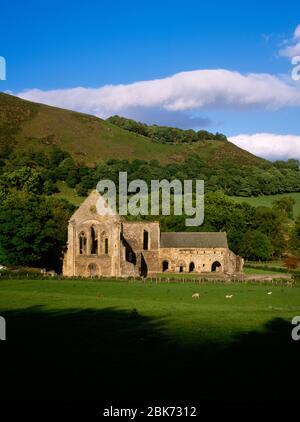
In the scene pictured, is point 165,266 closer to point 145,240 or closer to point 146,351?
point 145,240

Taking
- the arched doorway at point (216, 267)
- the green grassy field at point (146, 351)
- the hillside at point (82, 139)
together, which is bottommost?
the arched doorway at point (216, 267)

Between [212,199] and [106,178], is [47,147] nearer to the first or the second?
[106,178]

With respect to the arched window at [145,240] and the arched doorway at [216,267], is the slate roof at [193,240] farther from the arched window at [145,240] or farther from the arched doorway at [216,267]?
the arched doorway at [216,267]

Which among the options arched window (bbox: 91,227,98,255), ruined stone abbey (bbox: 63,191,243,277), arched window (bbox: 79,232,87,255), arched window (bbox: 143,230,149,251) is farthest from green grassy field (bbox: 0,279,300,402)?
arched window (bbox: 143,230,149,251)

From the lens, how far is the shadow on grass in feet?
42.3

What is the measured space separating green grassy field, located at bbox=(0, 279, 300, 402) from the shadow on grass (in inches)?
1.0

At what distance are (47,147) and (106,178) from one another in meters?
22.4

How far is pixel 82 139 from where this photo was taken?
152 m

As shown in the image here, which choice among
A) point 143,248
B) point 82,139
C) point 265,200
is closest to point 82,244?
point 143,248

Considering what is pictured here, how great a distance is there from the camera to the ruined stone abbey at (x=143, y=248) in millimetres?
61594

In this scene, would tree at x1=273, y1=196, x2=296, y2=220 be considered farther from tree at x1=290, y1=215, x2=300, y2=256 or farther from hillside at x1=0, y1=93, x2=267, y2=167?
hillside at x1=0, y1=93, x2=267, y2=167

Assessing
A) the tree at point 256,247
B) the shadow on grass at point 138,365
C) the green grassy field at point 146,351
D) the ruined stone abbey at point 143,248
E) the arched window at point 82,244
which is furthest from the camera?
the tree at point 256,247

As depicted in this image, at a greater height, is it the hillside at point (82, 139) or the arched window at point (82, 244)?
the hillside at point (82, 139)

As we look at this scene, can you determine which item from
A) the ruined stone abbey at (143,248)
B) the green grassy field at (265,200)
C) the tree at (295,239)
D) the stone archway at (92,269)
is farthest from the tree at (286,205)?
the stone archway at (92,269)
